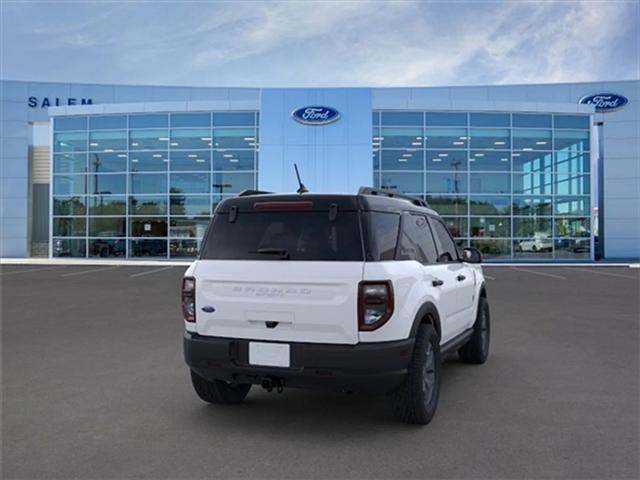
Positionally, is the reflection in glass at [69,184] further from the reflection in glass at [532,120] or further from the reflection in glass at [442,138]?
the reflection in glass at [532,120]

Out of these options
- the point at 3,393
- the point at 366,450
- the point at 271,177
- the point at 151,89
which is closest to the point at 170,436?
the point at 366,450

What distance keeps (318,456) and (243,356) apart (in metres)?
0.91

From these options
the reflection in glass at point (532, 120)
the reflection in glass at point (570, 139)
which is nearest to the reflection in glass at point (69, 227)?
the reflection in glass at point (532, 120)

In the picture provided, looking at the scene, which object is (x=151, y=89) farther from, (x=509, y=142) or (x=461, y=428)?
(x=461, y=428)

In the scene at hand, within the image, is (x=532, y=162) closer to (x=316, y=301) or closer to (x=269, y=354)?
(x=316, y=301)

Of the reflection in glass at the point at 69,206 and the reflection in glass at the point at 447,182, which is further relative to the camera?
the reflection in glass at the point at 69,206

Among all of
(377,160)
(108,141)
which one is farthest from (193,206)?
(377,160)

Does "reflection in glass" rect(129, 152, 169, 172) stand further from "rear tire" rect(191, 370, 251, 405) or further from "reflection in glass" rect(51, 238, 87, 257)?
"rear tire" rect(191, 370, 251, 405)

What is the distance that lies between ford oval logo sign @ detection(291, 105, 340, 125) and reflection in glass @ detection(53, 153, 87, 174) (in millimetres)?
12030

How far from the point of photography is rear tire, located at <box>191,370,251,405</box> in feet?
16.1

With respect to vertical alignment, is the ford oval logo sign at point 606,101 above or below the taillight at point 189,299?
above

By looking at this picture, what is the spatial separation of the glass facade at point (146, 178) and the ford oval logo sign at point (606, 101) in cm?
1774

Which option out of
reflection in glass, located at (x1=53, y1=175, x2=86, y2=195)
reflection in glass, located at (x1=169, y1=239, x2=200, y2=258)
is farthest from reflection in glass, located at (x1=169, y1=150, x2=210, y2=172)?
reflection in glass, located at (x1=53, y1=175, x2=86, y2=195)

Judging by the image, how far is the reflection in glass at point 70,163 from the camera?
30469 millimetres
